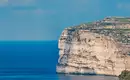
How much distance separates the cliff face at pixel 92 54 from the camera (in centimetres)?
8281

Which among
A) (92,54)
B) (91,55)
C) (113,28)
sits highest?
(113,28)

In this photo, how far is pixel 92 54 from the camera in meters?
87.5

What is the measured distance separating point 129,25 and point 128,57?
69.0 feet

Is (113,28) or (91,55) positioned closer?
(91,55)

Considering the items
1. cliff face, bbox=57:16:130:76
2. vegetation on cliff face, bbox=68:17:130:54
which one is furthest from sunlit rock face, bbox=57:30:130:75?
vegetation on cliff face, bbox=68:17:130:54

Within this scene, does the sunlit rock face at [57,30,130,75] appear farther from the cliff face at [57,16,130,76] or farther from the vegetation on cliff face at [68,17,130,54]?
the vegetation on cliff face at [68,17,130,54]

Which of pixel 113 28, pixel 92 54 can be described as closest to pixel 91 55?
pixel 92 54

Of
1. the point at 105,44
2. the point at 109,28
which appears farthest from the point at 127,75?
the point at 109,28

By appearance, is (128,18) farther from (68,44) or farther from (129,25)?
(68,44)

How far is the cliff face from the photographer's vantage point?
82.8 meters

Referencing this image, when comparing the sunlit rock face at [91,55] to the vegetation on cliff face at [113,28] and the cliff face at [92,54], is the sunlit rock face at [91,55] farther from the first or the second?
the vegetation on cliff face at [113,28]

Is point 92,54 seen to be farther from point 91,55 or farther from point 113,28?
point 113,28

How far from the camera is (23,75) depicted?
3797 inches

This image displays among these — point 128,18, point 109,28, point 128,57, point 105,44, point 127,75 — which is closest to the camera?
point 127,75
